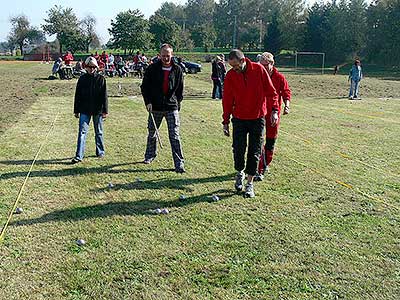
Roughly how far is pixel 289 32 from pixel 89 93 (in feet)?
200

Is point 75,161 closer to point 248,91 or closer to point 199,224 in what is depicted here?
point 199,224

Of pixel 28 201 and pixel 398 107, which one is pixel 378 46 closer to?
pixel 398 107

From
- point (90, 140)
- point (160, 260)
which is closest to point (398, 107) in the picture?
point (90, 140)

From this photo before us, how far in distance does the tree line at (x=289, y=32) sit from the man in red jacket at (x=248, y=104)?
173 feet

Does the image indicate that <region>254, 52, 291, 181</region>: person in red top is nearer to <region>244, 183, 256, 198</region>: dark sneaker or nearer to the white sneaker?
the white sneaker

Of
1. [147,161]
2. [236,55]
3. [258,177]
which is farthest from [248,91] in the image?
[147,161]

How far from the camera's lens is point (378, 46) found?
2124 inches

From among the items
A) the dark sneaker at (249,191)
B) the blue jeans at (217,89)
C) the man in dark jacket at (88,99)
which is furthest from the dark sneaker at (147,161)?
the blue jeans at (217,89)

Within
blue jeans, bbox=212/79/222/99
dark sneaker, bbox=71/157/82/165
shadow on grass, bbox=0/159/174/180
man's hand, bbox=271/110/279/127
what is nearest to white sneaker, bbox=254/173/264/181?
man's hand, bbox=271/110/279/127

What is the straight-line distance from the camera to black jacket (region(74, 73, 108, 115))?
756 centimetres

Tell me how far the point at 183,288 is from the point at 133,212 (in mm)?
1860

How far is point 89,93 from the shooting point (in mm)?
7559

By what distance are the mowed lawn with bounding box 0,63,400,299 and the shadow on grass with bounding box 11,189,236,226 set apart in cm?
2

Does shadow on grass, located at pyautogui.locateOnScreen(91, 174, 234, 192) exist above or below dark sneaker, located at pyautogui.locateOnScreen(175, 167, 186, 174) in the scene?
below
